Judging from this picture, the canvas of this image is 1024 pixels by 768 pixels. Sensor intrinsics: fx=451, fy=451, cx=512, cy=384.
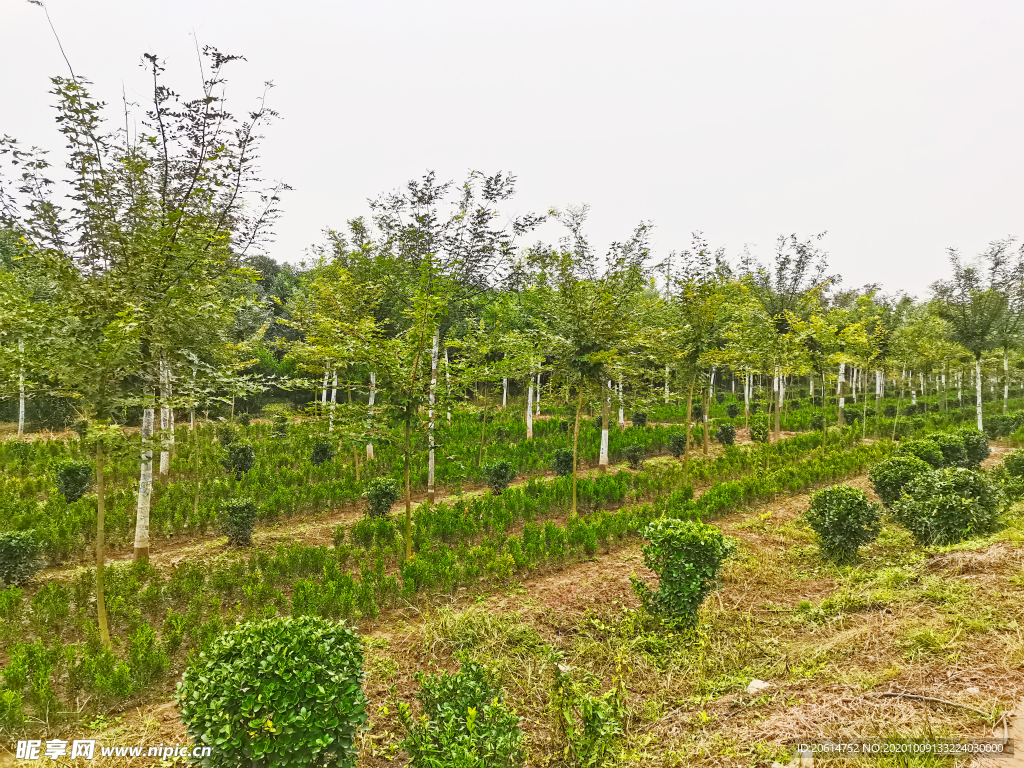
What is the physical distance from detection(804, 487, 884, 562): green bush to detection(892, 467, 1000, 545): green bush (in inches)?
28.9

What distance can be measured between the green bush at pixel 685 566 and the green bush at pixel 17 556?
282 inches

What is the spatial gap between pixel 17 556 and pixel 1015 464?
53.1ft

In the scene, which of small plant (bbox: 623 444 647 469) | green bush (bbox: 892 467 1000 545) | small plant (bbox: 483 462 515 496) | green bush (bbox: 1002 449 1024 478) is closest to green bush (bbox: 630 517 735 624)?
green bush (bbox: 892 467 1000 545)

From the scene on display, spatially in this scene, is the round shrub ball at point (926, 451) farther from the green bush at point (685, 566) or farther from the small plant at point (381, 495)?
the small plant at point (381, 495)

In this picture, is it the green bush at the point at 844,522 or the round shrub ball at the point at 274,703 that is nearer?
the round shrub ball at the point at 274,703

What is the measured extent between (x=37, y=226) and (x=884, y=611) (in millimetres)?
10368

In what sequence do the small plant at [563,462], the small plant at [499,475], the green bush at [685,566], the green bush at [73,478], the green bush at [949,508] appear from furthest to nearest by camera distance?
the small plant at [563,462] < the small plant at [499,475] < the green bush at [73,478] < the green bush at [949,508] < the green bush at [685,566]

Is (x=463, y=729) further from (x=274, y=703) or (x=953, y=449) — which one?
(x=953, y=449)

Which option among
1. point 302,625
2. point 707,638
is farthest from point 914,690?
point 302,625

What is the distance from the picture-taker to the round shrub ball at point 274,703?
243 cm

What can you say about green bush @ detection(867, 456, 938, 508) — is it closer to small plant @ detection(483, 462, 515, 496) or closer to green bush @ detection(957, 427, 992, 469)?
green bush @ detection(957, 427, 992, 469)

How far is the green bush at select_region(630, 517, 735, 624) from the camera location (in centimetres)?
438

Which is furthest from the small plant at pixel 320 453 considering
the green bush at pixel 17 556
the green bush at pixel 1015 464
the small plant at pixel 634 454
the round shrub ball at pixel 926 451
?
the green bush at pixel 1015 464

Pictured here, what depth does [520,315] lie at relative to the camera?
60.6ft
